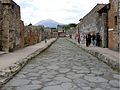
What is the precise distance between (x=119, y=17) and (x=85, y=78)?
8.92m

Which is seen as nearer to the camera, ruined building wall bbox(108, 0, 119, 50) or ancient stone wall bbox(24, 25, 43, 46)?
ruined building wall bbox(108, 0, 119, 50)

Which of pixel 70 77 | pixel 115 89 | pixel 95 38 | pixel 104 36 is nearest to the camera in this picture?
pixel 115 89

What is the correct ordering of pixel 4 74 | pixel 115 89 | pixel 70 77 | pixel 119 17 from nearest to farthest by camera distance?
pixel 115 89, pixel 4 74, pixel 70 77, pixel 119 17

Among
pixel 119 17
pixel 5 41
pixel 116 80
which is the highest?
pixel 119 17

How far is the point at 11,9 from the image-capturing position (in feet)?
51.0

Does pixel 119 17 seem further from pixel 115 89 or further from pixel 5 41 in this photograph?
pixel 115 89

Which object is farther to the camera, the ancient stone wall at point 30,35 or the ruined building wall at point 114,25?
the ancient stone wall at point 30,35

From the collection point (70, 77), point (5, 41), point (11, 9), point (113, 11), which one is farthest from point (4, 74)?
point (113, 11)

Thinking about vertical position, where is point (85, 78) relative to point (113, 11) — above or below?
below

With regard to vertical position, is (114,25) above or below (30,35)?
above

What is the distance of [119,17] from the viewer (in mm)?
14523

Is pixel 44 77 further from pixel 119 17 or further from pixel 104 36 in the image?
pixel 104 36

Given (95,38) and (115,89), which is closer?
(115,89)

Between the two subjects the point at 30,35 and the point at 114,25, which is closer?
the point at 114,25
